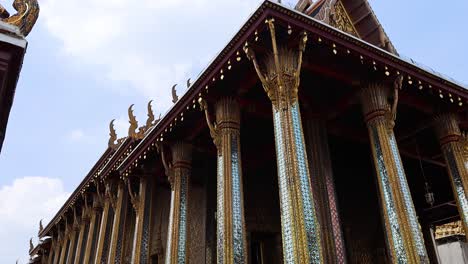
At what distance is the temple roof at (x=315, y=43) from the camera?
6.23 meters

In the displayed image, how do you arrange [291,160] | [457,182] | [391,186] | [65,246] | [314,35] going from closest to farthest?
[291,160] < [314,35] < [391,186] < [457,182] < [65,246]

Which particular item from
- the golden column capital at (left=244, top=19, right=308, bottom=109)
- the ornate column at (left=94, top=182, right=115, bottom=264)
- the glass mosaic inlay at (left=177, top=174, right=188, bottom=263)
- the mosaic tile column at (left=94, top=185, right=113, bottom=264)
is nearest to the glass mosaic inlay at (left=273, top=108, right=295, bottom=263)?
the golden column capital at (left=244, top=19, right=308, bottom=109)

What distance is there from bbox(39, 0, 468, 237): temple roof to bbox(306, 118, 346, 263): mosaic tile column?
1700mm

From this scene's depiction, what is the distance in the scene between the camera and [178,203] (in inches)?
344

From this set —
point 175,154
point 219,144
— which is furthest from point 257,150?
point 219,144

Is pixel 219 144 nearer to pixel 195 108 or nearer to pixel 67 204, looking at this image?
pixel 195 108

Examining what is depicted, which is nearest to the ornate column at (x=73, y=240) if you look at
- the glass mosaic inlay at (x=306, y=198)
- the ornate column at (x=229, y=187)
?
the ornate column at (x=229, y=187)

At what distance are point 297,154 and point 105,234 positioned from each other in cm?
870

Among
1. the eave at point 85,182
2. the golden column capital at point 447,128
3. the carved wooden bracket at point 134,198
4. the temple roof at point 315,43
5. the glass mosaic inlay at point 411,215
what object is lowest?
the glass mosaic inlay at point 411,215

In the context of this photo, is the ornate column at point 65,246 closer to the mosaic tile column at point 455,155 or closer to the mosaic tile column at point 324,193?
the mosaic tile column at point 324,193

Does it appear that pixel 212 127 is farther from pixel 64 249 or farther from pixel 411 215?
pixel 64 249

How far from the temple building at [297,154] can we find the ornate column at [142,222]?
3 centimetres

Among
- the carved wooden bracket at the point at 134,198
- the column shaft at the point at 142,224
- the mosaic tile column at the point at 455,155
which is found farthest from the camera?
the carved wooden bracket at the point at 134,198

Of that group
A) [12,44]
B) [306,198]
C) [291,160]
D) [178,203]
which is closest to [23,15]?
[12,44]
